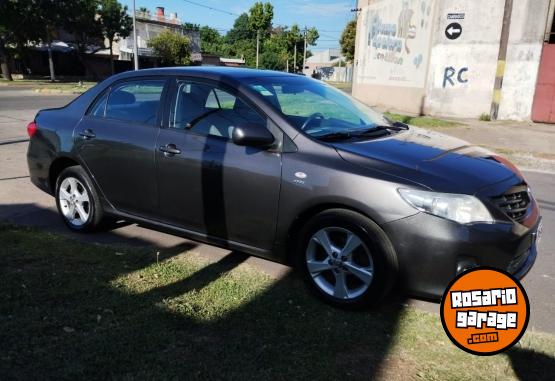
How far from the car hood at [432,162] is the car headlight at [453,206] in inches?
1.9

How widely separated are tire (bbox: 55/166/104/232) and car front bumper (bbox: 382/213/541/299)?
296 cm

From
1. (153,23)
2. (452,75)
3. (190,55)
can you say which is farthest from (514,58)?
(153,23)

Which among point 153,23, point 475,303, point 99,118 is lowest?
point 475,303

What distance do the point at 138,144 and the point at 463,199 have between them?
8.87 feet

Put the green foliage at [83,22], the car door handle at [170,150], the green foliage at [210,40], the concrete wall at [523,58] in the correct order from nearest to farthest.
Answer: the car door handle at [170,150] < the concrete wall at [523,58] < the green foliage at [83,22] < the green foliage at [210,40]

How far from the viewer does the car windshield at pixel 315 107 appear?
386cm

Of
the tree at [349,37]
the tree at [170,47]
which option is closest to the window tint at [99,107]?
the tree at [170,47]

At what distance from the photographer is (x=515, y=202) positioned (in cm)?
334

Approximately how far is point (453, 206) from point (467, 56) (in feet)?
54.2

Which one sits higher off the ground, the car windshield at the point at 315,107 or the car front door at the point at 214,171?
the car windshield at the point at 315,107

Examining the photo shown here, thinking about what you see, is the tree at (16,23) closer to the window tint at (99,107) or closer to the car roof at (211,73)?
the window tint at (99,107)

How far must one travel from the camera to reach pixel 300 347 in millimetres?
2957

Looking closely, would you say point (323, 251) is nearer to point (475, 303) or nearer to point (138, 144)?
point (475, 303)

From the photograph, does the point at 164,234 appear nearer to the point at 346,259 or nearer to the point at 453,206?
the point at 346,259
